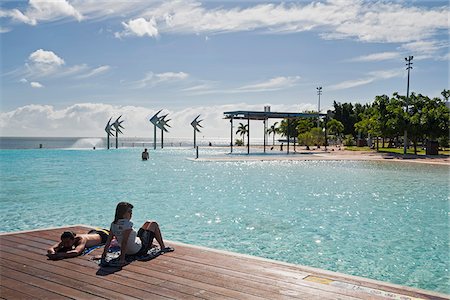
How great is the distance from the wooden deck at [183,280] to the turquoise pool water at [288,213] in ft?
8.61

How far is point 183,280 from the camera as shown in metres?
5.11

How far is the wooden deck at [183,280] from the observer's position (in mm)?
4668

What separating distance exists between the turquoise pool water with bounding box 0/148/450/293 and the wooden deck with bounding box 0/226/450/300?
2.62 meters

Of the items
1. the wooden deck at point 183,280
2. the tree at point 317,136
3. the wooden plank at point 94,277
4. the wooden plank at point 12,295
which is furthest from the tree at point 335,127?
the wooden plank at point 12,295

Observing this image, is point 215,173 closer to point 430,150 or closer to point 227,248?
point 227,248

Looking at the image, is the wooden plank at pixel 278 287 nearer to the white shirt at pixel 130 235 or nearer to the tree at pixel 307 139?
the white shirt at pixel 130 235

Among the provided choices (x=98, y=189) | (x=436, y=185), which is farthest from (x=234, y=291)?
(x=436, y=185)

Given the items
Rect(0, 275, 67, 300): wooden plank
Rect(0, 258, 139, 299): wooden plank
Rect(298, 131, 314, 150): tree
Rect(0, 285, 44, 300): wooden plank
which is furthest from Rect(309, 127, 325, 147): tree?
Rect(0, 285, 44, 300): wooden plank

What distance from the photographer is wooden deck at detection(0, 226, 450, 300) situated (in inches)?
184

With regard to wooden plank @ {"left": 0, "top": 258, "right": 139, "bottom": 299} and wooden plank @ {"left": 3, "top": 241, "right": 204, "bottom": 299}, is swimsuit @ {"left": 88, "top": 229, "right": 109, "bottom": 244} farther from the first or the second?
wooden plank @ {"left": 0, "top": 258, "right": 139, "bottom": 299}

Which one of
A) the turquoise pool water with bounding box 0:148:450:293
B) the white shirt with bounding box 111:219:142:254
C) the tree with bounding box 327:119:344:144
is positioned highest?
the tree with bounding box 327:119:344:144

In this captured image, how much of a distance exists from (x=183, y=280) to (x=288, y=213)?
330 inches

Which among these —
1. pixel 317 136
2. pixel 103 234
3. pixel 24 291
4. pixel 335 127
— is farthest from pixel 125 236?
pixel 335 127

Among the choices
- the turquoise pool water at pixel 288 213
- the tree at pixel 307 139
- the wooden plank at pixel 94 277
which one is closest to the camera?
the wooden plank at pixel 94 277
